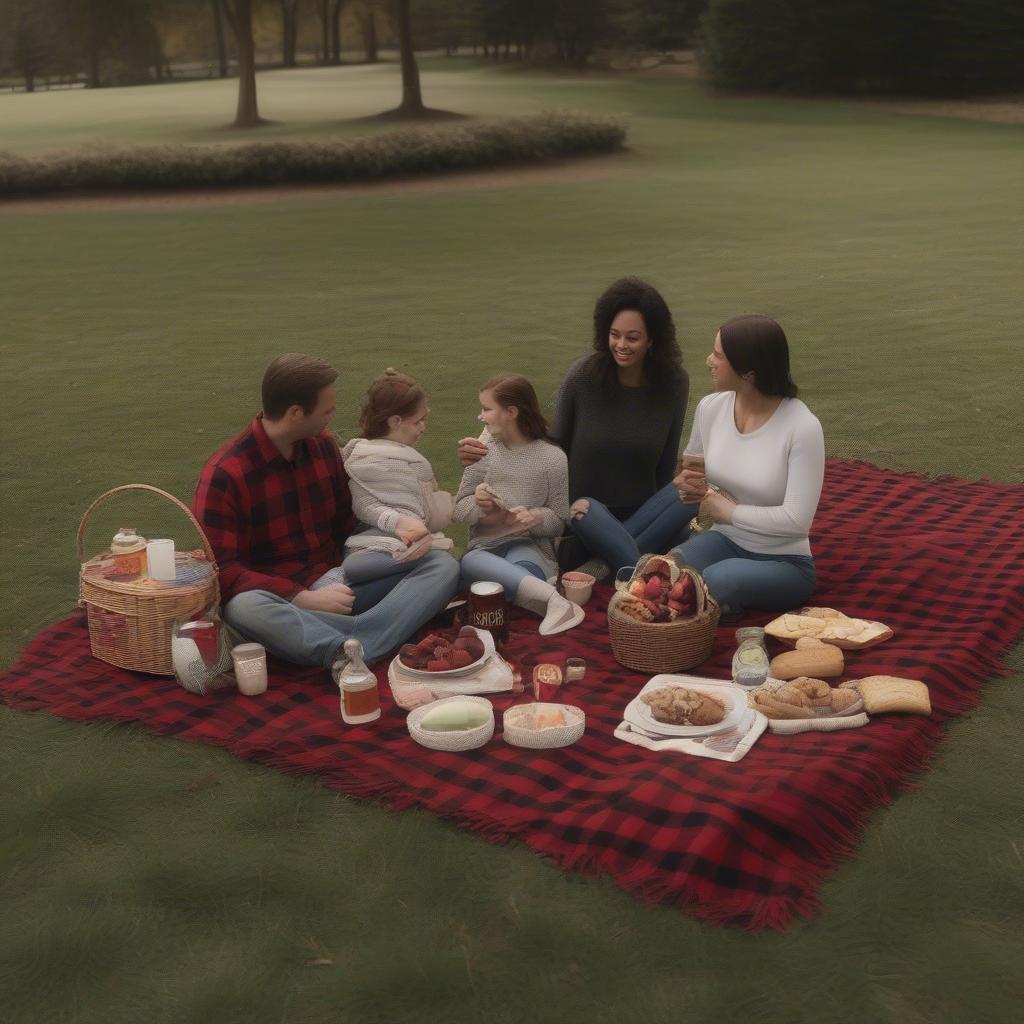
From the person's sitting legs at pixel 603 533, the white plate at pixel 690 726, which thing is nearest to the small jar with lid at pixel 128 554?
the person's sitting legs at pixel 603 533

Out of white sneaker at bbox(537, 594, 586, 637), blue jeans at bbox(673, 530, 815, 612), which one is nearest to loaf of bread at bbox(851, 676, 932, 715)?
blue jeans at bbox(673, 530, 815, 612)

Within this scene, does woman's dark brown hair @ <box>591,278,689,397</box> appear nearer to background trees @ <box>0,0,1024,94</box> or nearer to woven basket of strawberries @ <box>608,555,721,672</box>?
woven basket of strawberries @ <box>608,555,721,672</box>

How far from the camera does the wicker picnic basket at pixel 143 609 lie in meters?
5.21

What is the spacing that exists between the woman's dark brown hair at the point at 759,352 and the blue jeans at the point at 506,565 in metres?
1.24

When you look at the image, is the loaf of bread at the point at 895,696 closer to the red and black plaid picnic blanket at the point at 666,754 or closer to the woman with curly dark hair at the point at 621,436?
the red and black plaid picnic blanket at the point at 666,754

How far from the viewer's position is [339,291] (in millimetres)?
14219

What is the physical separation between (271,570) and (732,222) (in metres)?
13.5

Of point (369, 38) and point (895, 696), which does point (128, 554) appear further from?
point (369, 38)

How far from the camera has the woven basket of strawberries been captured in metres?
5.22

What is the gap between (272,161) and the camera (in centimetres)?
2288

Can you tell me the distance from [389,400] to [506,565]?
872 mm

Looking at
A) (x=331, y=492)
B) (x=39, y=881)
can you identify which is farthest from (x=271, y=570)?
(x=39, y=881)

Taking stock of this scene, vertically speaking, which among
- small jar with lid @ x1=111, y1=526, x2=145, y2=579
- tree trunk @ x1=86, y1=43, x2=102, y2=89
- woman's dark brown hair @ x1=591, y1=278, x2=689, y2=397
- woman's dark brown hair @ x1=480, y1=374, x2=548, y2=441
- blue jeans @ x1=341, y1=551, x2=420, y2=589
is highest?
woman's dark brown hair @ x1=591, y1=278, x2=689, y2=397

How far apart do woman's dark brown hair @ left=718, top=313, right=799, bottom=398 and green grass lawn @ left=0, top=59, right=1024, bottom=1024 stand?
154 cm
